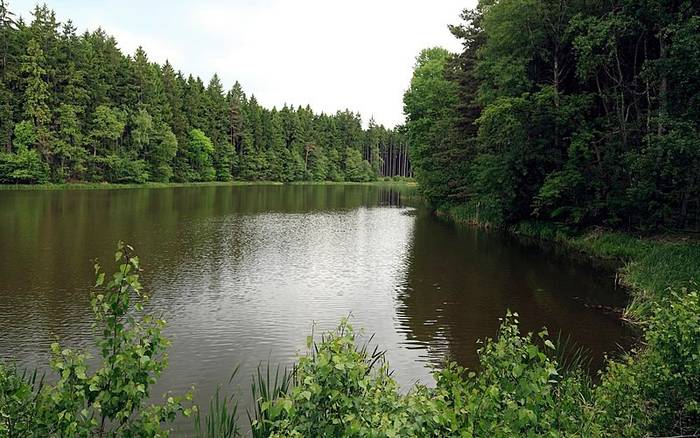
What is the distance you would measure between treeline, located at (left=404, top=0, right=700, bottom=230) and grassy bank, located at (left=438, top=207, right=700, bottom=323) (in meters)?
0.76

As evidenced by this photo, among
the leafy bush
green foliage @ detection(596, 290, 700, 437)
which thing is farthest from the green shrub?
green foliage @ detection(596, 290, 700, 437)

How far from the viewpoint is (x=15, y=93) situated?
181 feet

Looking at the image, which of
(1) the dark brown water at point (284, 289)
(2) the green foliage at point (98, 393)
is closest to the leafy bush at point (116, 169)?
(1) the dark brown water at point (284, 289)

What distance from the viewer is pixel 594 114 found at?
81.8ft

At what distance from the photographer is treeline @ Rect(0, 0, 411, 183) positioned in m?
54.0

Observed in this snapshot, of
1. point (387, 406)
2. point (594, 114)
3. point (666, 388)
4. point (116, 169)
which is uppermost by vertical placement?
point (594, 114)

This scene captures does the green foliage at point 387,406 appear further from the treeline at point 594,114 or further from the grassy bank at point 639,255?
the treeline at point 594,114

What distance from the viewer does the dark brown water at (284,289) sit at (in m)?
10.7

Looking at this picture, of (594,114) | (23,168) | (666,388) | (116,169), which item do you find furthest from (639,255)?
(116,169)

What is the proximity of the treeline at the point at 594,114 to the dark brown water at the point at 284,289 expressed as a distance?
3.19 meters

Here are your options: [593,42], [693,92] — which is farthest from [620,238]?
[593,42]

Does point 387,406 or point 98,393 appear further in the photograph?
point 98,393

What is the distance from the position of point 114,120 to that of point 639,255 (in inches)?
2307

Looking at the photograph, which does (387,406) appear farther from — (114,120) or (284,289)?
(114,120)
